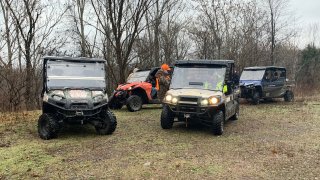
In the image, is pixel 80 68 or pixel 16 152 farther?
pixel 80 68

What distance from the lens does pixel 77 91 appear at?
9211 millimetres

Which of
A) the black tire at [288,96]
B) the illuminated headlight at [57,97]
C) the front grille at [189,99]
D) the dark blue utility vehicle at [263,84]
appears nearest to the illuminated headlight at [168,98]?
the front grille at [189,99]

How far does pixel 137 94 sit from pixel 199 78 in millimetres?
4766

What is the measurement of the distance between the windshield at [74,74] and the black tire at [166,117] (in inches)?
74.7

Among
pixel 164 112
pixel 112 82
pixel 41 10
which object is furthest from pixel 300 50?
pixel 164 112

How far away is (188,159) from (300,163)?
7.20 ft

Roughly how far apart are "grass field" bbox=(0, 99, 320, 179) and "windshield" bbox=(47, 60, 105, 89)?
1403 mm

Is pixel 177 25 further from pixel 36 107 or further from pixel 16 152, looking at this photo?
pixel 16 152

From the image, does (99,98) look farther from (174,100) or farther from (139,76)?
(139,76)

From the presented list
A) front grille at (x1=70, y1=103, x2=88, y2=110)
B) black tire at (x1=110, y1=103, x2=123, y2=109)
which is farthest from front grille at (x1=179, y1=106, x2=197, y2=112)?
black tire at (x1=110, y1=103, x2=123, y2=109)

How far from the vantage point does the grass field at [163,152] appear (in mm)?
6262

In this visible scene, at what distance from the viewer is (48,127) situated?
881 centimetres

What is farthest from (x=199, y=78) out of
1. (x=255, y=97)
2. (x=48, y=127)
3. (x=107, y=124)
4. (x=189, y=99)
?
(x=255, y=97)

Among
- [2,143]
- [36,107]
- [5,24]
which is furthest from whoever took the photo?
[5,24]
